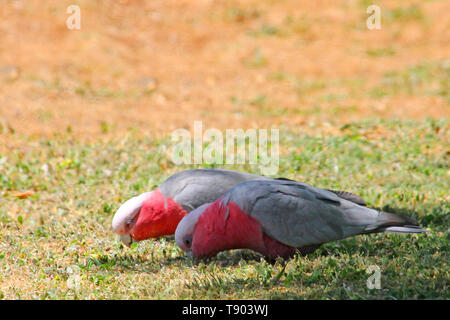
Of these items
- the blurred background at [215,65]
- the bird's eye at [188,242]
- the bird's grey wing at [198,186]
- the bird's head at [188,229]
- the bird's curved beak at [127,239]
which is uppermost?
the blurred background at [215,65]

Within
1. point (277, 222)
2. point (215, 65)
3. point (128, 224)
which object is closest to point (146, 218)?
point (128, 224)

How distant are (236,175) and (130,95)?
197 inches

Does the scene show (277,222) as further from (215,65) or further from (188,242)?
(215,65)

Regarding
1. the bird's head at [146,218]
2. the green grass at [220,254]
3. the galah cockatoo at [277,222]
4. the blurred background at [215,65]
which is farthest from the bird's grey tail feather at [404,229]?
the blurred background at [215,65]

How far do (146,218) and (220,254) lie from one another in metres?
0.61

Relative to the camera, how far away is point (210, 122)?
8.09m

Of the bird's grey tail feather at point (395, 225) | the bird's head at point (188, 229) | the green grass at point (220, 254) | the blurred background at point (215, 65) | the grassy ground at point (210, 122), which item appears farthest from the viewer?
the blurred background at point (215, 65)

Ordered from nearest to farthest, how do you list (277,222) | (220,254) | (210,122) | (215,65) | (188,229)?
(277,222)
(188,229)
(220,254)
(210,122)
(215,65)

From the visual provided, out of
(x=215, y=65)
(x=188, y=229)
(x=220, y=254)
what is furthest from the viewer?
(x=215, y=65)

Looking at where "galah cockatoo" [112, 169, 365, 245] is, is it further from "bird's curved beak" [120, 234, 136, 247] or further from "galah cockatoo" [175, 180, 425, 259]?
"galah cockatoo" [175, 180, 425, 259]

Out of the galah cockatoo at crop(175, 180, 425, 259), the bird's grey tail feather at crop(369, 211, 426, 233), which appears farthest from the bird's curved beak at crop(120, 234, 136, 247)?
the bird's grey tail feather at crop(369, 211, 426, 233)

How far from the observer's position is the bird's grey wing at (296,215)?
3.86 metres

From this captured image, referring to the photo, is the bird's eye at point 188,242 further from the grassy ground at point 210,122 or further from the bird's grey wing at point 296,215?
the bird's grey wing at point 296,215

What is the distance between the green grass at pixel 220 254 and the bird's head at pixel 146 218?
0.37 ft
